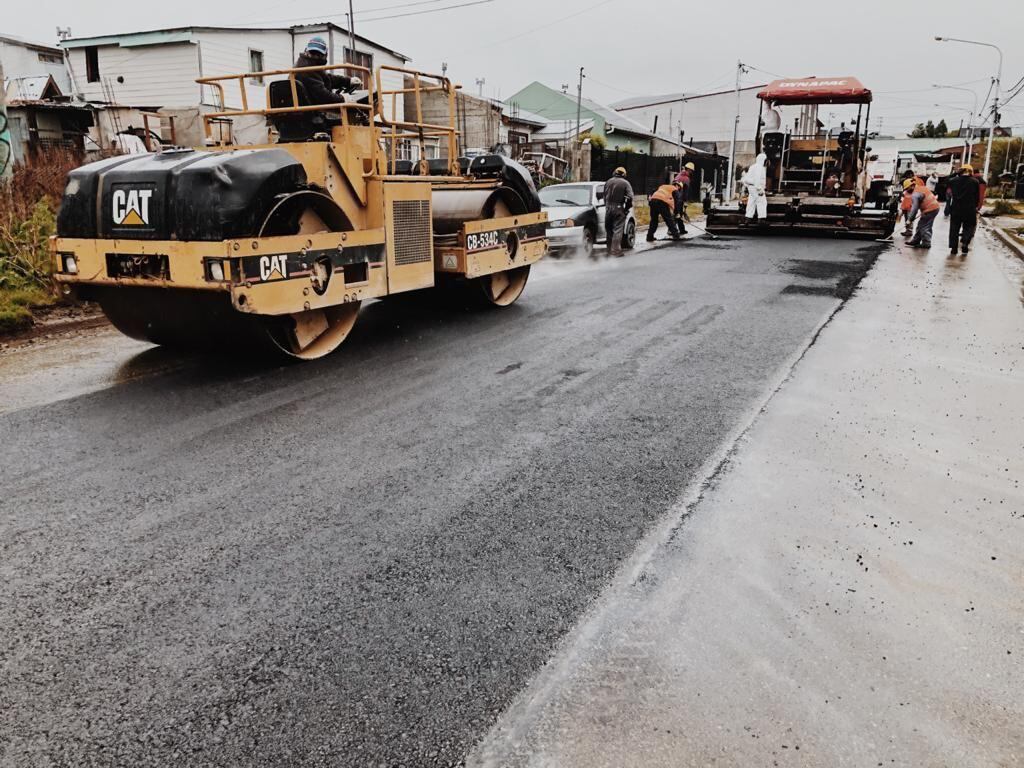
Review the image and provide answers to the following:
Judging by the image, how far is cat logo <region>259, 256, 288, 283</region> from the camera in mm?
5746

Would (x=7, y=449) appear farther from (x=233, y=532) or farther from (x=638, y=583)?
(x=638, y=583)

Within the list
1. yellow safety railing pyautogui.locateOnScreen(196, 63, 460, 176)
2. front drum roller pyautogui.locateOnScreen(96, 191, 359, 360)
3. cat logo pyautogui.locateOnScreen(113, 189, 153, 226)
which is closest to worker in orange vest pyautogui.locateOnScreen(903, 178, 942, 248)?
yellow safety railing pyautogui.locateOnScreen(196, 63, 460, 176)

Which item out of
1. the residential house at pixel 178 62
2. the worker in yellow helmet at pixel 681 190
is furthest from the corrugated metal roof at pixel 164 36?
the worker in yellow helmet at pixel 681 190

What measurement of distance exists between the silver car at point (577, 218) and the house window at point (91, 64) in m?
25.6

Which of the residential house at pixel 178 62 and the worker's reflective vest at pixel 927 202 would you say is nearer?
the worker's reflective vest at pixel 927 202

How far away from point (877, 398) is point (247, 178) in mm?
4915

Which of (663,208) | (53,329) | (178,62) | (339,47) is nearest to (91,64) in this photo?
(178,62)

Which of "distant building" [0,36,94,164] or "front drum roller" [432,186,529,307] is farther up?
"distant building" [0,36,94,164]

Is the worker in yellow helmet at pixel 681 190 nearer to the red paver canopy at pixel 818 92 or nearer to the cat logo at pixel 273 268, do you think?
the red paver canopy at pixel 818 92

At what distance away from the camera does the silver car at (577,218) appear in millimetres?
15562

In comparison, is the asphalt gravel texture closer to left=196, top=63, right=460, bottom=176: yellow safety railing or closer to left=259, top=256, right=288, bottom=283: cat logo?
left=259, top=256, right=288, bottom=283: cat logo

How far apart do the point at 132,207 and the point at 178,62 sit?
1153 inches

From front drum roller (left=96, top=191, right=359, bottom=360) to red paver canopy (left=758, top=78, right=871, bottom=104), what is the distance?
16.6 meters

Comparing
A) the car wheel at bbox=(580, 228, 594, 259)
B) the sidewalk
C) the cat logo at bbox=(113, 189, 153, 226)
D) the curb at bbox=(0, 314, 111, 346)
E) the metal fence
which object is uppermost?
the metal fence
